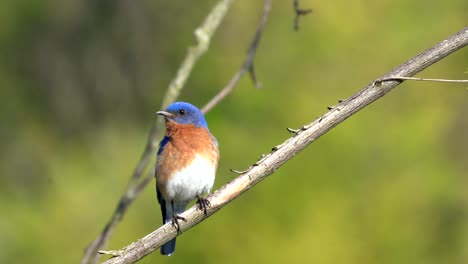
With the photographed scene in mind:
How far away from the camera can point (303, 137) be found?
14.9 feet

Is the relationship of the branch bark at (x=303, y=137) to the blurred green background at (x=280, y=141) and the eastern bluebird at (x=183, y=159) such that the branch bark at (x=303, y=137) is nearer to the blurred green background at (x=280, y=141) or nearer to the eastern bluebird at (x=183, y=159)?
the eastern bluebird at (x=183, y=159)

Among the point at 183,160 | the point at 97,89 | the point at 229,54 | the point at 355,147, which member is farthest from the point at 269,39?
the point at 183,160

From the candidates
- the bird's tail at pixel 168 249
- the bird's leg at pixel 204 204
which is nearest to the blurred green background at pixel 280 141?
the bird's tail at pixel 168 249

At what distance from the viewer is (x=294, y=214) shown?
9711mm

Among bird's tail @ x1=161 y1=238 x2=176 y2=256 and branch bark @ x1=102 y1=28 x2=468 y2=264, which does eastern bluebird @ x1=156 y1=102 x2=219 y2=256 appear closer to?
bird's tail @ x1=161 y1=238 x2=176 y2=256

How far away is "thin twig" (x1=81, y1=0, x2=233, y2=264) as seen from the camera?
19.9 feet

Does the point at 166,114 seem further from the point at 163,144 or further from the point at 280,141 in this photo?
the point at 280,141

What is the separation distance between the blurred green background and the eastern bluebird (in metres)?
2.80

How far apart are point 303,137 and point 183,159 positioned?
6.90ft

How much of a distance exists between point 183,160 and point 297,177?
3479mm

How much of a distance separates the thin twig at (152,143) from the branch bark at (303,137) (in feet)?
4.23

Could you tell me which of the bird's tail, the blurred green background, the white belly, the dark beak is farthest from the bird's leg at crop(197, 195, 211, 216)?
the blurred green background

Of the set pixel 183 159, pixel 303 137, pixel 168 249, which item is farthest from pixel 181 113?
pixel 303 137

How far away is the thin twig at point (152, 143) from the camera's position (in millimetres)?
6074
